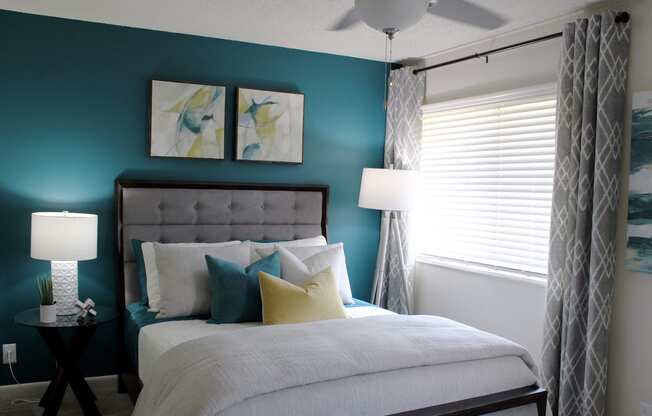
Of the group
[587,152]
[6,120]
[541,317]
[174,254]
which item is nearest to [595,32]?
[587,152]

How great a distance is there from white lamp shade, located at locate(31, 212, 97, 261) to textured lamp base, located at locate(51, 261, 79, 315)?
131 mm

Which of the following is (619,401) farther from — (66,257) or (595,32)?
(66,257)

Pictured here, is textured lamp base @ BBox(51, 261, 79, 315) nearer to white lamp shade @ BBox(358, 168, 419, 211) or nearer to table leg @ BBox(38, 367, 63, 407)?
table leg @ BBox(38, 367, 63, 407)

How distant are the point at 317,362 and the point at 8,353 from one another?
2.43 meters

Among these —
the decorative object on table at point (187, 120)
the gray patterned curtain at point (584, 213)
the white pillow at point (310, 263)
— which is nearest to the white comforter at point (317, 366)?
the gray patterned curtain at point (584, 213)

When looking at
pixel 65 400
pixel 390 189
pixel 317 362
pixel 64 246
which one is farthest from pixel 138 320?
pixel 390 189

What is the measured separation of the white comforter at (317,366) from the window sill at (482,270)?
35.9 inches

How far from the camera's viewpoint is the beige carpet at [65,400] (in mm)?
3566

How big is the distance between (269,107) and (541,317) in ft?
7.94

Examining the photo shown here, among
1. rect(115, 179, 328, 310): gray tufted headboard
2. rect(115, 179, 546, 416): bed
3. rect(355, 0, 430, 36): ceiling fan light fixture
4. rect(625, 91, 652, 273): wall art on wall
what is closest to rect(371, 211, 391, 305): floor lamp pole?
rect(115, 179, 328, 310): gray tufted headboard

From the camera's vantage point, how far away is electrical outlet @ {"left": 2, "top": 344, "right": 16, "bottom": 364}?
146 inches

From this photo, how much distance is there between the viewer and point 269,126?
14.5ft

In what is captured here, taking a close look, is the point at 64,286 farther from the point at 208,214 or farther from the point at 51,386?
the point at 208,214

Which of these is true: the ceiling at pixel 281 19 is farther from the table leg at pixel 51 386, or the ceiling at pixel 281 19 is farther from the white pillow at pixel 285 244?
the table leg at pixel 51 386
